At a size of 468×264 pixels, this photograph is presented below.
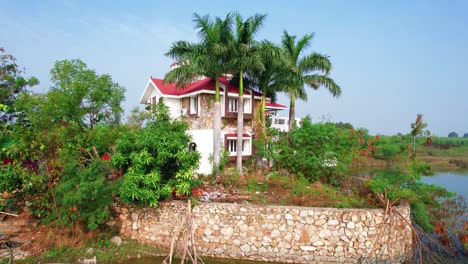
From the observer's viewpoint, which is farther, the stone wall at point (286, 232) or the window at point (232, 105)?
the window at point (232, 105)

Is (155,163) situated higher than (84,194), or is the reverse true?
(155,163)

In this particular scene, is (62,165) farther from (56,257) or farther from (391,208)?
(391,208)

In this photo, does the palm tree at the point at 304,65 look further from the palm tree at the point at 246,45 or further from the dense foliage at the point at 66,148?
the dense foliage at the point at 66,148

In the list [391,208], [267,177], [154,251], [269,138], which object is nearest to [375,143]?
[269,138]

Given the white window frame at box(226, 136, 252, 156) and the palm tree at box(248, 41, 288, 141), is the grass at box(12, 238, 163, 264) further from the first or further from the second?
the palm tree at box(248, 41, 288, 141)


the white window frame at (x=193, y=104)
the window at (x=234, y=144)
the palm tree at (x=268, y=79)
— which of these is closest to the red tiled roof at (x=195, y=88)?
the white window frame at (x=193, y=104)

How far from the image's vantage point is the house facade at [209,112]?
600 inches

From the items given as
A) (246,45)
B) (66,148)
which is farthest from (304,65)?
(66,148)

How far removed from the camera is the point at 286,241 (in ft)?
29.4

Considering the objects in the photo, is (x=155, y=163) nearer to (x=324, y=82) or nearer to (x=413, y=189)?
(x=413, y=189)

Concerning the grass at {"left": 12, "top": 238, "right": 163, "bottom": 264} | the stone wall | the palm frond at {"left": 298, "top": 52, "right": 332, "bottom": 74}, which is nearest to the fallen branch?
the stone wall

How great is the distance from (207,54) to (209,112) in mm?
3667

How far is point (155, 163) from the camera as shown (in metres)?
9.23

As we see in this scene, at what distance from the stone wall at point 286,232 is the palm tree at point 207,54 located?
3.83 metres
